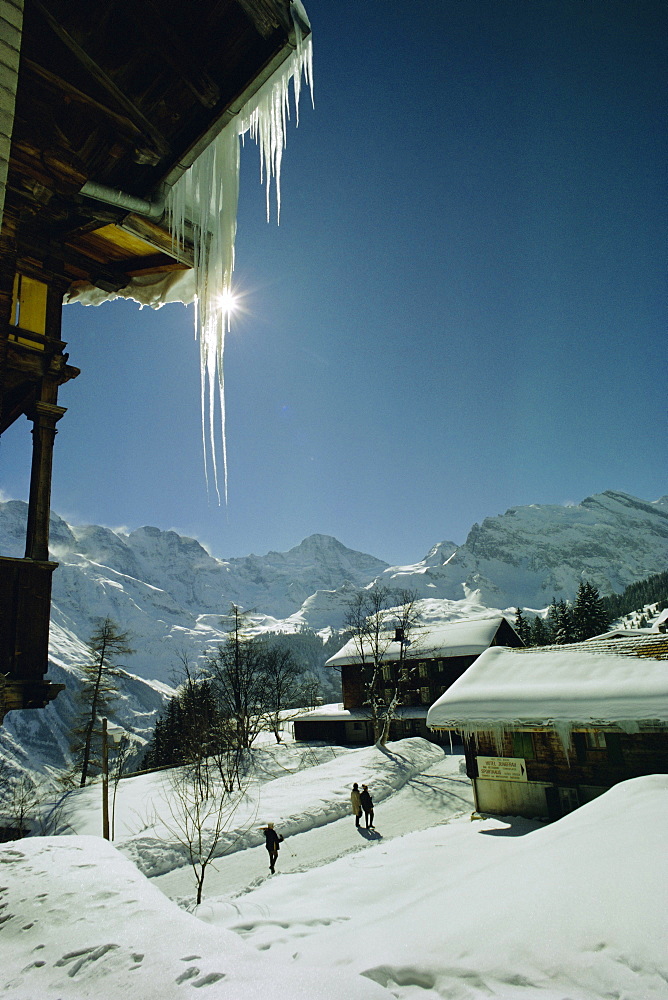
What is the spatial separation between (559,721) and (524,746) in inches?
130

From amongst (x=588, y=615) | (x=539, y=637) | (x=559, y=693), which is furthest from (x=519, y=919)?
(x=539, y=637)

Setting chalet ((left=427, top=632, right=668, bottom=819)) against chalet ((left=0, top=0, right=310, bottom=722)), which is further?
chalet ((left=427, top=632, right=668, bottom=819))

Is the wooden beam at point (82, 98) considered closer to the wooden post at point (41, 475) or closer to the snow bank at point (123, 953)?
the wooden post at point (41, 475)

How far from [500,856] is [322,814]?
1327 centimetres

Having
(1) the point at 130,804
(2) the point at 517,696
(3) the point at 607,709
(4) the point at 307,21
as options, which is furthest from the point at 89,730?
(4) the point at 307,21

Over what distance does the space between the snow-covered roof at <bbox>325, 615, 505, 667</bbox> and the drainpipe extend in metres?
36.0

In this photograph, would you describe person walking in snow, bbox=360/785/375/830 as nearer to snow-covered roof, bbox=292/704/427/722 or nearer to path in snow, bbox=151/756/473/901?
path in snow, bbox=151/756/473/901

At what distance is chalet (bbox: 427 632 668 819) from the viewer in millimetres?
12641

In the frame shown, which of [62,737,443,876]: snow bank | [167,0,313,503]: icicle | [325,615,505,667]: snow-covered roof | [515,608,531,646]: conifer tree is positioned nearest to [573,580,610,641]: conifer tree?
[515,608,531,646]: conifer tree

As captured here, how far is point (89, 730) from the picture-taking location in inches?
1163

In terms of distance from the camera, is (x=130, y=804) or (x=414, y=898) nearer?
(x=414, y=898)

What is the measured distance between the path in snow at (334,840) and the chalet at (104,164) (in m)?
10.2

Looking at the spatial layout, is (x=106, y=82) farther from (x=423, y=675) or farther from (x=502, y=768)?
(x=423, y=675)

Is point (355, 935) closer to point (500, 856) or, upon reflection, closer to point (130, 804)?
point (500, 856)
